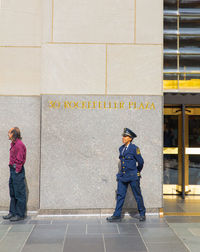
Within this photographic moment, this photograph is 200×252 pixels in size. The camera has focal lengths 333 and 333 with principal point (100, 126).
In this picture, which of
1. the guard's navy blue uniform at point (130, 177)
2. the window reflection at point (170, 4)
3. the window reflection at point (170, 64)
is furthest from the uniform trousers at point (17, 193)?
the window reflection at point (170, 4)

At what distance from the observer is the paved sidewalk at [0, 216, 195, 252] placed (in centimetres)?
510

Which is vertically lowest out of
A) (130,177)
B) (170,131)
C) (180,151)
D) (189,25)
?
(130,177)

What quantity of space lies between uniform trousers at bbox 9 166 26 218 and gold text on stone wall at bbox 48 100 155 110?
1576mm

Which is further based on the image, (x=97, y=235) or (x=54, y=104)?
(x=54, y=104)

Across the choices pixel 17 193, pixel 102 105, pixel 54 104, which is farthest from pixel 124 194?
pixel 54 104

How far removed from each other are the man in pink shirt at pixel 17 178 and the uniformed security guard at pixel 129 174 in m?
1.81

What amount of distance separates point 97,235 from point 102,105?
2731 millimetres

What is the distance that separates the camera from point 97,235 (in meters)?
5.71

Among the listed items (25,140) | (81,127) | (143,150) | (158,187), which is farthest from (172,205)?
(25,140)

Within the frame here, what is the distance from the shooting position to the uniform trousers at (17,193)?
665cm

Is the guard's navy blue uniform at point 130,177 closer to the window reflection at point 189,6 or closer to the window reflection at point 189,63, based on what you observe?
the window reflection at point 189,63

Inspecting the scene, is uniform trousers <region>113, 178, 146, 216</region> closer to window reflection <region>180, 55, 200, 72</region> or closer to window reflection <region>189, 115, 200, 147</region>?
window reflection <region>180, 55, 200, 72</region>

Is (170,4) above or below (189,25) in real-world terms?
above

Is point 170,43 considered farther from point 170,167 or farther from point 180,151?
point 170,167
